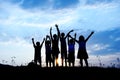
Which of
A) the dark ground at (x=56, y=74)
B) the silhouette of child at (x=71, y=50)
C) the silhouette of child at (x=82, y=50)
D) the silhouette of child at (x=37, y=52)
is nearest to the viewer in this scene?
the dark ground at (x=56, y=74)

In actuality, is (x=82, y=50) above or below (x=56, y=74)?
above

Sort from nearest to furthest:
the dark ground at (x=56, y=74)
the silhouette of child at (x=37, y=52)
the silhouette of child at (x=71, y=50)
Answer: the dark ground at (x=56, y=74) < the silhouette of child at (x=71, y=50) < the silhouette of child at (x=37, y=52)

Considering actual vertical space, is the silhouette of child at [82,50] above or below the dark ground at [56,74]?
above

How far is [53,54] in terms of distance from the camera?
774 inches

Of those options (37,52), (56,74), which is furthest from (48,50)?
(56,74)

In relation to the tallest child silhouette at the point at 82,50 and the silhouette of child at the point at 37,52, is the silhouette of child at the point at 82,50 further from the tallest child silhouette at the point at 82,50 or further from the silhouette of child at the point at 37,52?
the silhouette of child at the point at 37,52

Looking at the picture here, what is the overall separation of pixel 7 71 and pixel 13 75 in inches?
15.6

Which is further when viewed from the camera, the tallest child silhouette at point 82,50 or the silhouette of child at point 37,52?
the silhouette of child at point 37,52

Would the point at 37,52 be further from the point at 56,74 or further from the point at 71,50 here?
the point at 56,74

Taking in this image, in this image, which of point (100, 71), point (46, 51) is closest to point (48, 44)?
point (46, 51)

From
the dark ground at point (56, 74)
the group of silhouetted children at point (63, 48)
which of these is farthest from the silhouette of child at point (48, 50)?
the dark ground at point (56, 74)

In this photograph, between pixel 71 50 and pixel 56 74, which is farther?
pixel 71 50

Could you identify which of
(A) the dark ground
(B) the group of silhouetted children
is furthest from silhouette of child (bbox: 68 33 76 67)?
(A) the dark ground

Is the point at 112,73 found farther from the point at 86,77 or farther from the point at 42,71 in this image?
the point at 42,71
